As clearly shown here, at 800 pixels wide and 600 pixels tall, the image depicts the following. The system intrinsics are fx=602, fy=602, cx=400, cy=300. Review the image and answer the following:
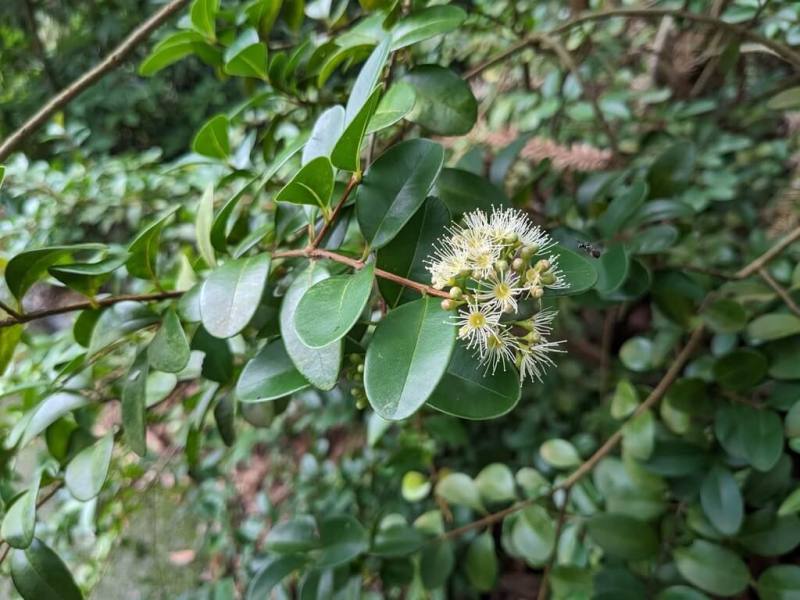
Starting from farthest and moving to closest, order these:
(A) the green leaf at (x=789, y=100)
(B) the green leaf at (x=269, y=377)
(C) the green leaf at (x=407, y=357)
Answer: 1. (A) the green leaf at (x=789, y=100)
2. (B) the green leaf at (x=269, y=377)
3. (C) the green leaf at (x=407, y=357)

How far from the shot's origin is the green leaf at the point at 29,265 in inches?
19.8

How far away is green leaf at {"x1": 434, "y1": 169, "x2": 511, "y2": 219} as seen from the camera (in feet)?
1.82

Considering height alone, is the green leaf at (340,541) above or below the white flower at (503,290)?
below

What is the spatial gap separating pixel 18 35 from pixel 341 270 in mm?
2793

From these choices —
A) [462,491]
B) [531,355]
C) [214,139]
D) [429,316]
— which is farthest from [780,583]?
[214,139]

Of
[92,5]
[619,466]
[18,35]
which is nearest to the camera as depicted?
[619,466]

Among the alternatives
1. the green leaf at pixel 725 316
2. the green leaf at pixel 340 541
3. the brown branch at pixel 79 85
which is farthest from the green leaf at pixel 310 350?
the green leaf at pixel 725 316

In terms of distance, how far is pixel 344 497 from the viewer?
45.6 inches

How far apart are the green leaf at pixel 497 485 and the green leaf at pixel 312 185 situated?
0.56 m

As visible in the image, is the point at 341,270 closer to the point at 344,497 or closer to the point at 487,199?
the point at 487,199

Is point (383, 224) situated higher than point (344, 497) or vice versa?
point (383, 224)

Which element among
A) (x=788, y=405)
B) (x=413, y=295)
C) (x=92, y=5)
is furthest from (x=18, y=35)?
(x=788, y=405)

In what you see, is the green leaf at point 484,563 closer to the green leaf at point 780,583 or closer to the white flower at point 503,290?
the green leaf at point 780,583

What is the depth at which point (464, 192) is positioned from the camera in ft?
1.84
